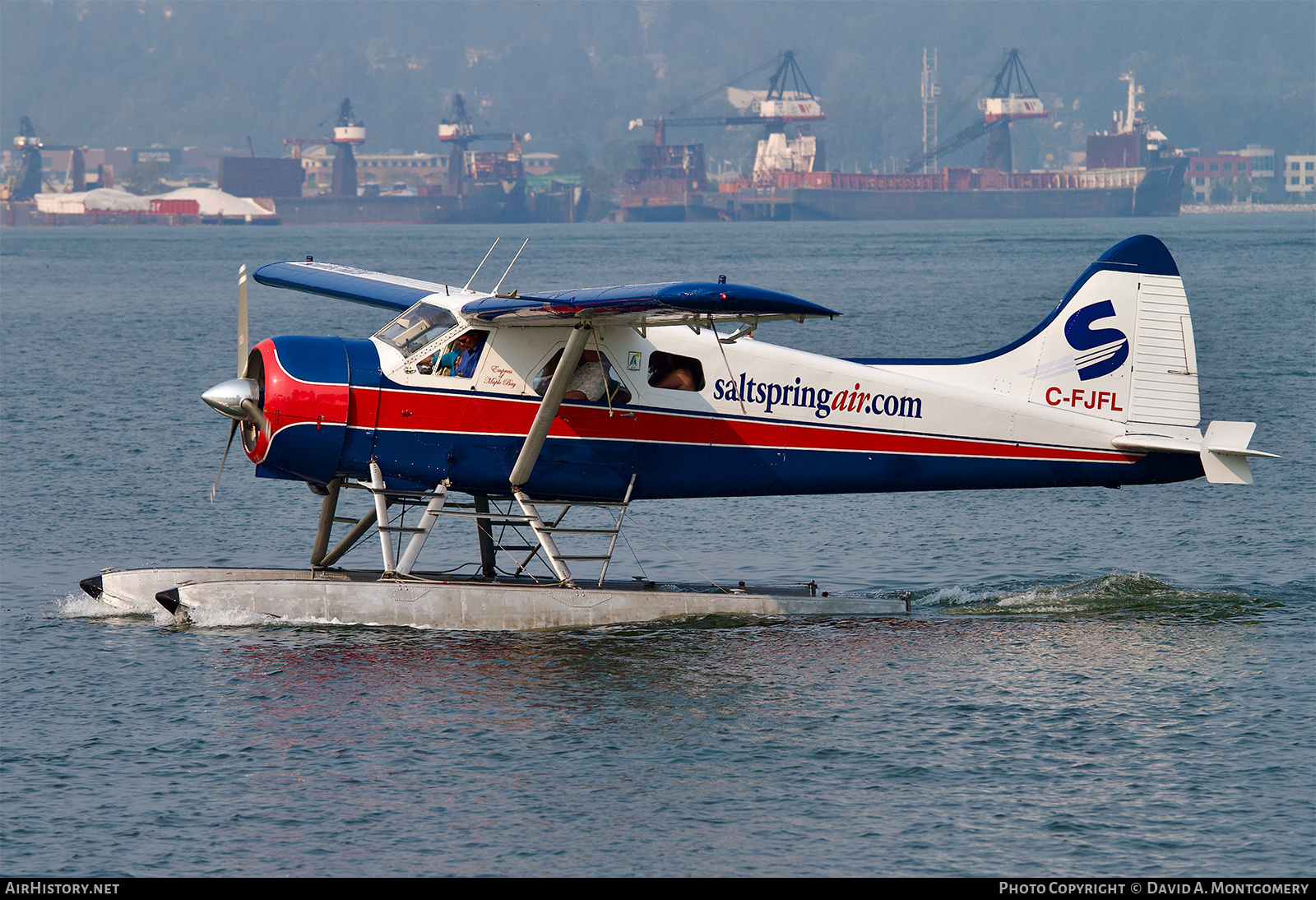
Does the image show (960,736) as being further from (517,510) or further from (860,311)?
(860,311)

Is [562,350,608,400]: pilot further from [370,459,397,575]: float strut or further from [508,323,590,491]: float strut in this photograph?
[370,459,397,575]: float strut

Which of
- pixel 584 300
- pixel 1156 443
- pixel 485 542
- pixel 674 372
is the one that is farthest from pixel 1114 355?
pixel 485 542

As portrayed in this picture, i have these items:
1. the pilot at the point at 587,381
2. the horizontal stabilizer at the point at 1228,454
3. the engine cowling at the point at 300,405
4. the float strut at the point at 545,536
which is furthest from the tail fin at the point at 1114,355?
the engine cowling at the point at 300,405

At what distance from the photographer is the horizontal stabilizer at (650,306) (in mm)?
11273

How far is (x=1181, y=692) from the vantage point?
12.3 m

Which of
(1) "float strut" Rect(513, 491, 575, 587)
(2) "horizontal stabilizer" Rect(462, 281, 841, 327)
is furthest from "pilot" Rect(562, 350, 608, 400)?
(1) "float strut" Rect(513, 491, 575, 587)

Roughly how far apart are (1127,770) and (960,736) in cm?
128

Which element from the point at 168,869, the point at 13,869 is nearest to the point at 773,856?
the point at 168,869

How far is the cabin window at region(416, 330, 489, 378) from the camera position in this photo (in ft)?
46.3

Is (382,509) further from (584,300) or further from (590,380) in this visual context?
(584,300)

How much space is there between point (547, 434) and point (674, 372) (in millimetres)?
1395

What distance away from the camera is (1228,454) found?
1417 centimetres

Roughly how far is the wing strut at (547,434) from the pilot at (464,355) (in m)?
0.76

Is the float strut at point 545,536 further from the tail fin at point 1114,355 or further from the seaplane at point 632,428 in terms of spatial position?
the tail fin at point 1114,355
